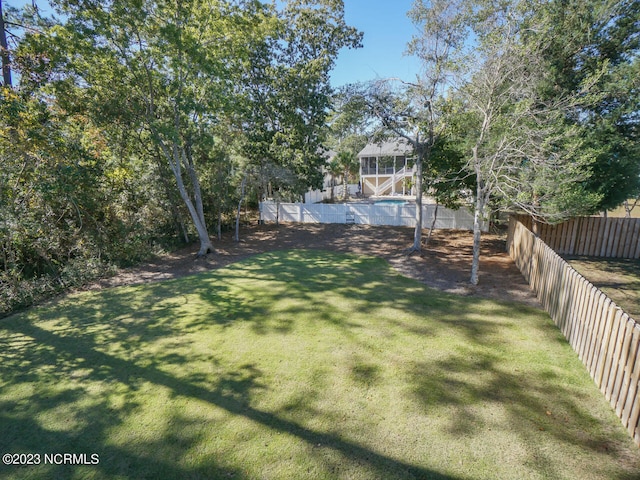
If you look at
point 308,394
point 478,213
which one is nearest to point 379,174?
point 478,213

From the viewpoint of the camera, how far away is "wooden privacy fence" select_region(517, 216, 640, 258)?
1088 centimetres

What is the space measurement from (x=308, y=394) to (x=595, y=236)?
1263 centimetres

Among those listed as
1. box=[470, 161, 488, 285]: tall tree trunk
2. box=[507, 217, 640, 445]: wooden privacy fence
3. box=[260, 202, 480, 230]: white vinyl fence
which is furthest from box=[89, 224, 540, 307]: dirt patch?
box=[507, 217, 640, 445]: wooden privacy fence

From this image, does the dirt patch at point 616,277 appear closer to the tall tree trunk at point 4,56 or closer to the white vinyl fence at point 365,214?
the white vinyl fence at point 365,214

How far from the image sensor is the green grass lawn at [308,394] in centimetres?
334

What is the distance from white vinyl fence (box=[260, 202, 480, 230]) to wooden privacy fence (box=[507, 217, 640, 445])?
8.70m

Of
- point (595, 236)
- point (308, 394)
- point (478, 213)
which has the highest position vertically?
point (478, 213)

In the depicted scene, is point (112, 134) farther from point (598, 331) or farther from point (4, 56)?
A: point (598, 331)

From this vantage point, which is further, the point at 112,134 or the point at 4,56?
the point at 112,134

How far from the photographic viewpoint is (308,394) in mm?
4355

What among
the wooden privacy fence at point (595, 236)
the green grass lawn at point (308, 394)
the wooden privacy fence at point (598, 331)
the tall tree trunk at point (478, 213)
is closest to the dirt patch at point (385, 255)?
the tall tree trunk at point (478, 213)

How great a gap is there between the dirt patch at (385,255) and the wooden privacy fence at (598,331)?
3.42ft

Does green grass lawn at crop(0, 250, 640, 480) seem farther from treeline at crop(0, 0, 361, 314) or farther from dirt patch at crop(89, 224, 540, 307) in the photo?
treeline at crop(0, 0, 361, 314)

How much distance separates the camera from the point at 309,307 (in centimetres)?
735
